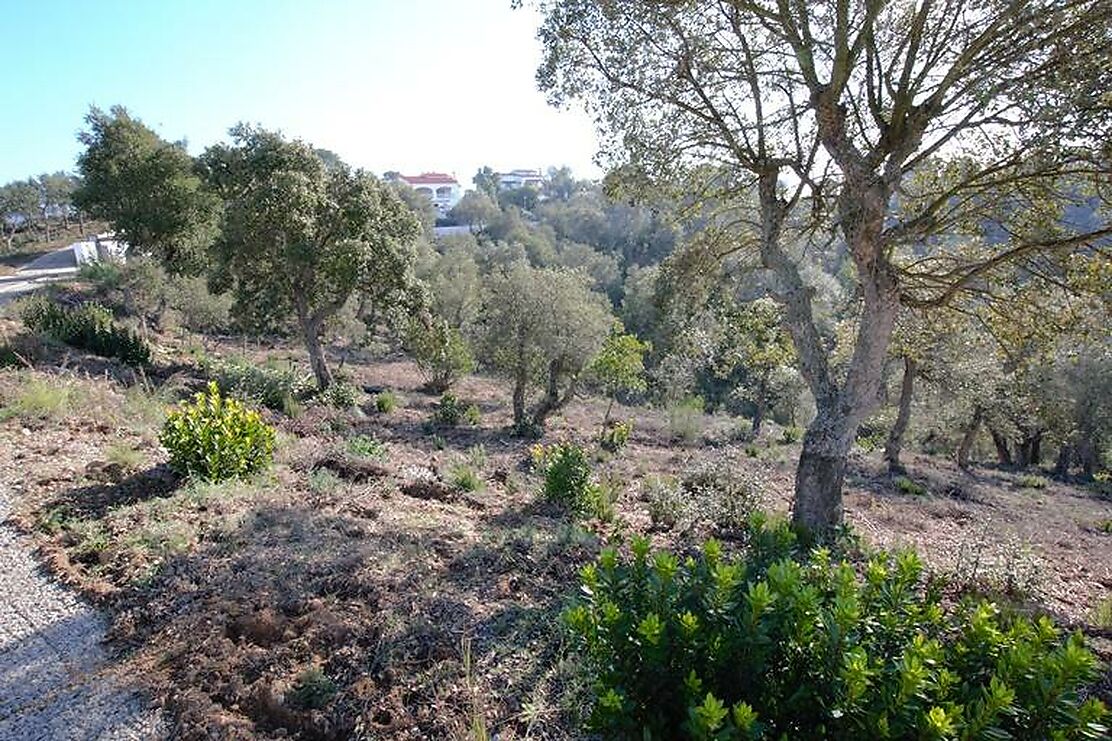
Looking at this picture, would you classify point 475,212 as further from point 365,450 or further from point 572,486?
point 572,486

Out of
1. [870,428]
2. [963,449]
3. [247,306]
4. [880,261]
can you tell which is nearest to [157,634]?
[880,261]

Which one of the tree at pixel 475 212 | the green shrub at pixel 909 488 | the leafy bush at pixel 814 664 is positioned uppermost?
the tree at pixel 475 212

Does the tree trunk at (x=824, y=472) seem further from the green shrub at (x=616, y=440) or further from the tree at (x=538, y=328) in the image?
the tree at (x=538, y=328)

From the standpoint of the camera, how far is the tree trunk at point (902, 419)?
40.8 feet

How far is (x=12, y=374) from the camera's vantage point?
27.4ft

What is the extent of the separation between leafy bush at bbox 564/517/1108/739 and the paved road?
22.9m

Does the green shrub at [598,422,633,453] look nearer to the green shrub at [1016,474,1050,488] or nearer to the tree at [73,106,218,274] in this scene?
the green shrub at [1016,474,1050,488]

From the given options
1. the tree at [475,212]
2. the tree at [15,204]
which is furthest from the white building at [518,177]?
the tree at [15,204]

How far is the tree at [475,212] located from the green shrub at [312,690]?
6324 cm

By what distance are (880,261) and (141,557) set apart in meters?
6.56

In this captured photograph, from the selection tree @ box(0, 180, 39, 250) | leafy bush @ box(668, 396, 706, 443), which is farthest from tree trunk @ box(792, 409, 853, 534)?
tree @ box(0, 180, 39, 250)

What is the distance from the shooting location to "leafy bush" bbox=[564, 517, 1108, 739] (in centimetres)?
181

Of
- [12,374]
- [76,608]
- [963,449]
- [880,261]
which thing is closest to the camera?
[76,608]

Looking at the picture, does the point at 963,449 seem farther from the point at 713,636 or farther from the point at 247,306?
the point at 247,306
